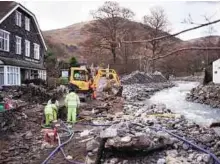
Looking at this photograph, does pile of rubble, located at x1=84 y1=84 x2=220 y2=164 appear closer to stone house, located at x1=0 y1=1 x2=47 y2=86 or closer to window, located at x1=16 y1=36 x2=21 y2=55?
stone house, located at x1=0 y1=1 x2=47 y2=86

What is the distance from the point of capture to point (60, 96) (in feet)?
90.1

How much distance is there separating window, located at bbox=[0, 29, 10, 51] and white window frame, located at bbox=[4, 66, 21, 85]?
1670 millimetres

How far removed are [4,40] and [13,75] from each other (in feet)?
9.69

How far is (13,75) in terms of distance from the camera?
105 feet

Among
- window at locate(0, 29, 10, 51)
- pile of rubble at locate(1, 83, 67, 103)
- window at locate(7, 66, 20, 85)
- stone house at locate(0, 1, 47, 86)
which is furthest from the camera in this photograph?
window at locate(7, 66, 20, 85)

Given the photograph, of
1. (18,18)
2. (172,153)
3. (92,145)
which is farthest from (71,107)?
(18,18)

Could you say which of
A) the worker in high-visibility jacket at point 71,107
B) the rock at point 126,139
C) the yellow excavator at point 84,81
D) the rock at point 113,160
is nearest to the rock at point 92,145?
the rock at point 113,160

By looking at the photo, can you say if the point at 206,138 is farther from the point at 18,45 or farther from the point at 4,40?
the point at 18,45

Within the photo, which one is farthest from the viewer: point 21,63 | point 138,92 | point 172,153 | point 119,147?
point 138,92

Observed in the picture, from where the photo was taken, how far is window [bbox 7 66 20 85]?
31231 millimetres

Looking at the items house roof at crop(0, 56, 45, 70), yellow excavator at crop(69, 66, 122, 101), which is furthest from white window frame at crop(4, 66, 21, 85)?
yellow excavator at crop(69, 66, 122, 101)

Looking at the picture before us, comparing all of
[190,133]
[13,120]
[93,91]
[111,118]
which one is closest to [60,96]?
[93,91]

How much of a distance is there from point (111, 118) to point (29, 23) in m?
21.6

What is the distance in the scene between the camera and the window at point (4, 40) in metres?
30.8
